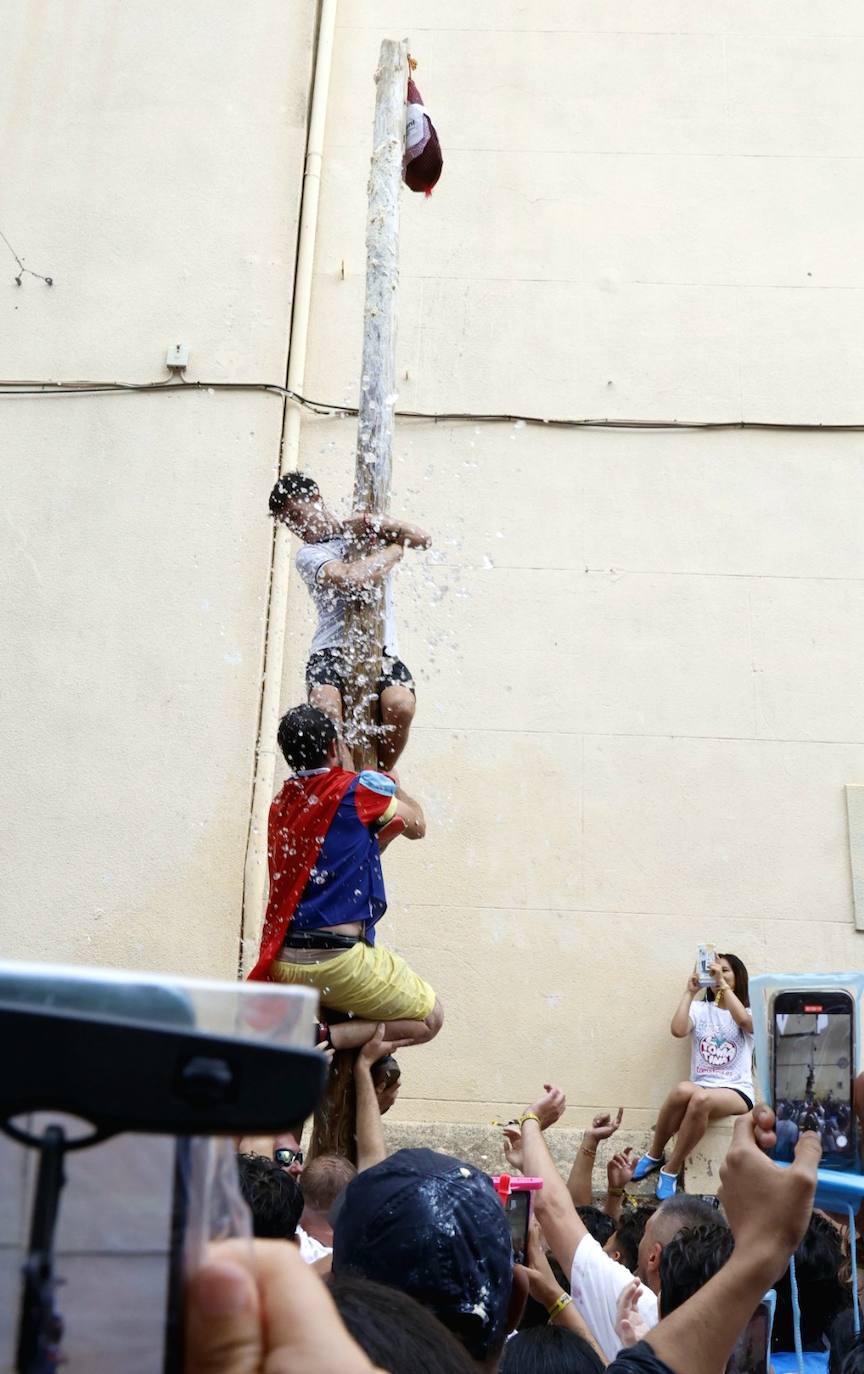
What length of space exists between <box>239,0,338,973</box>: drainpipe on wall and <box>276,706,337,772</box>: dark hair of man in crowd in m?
2.45

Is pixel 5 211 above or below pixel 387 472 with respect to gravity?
above

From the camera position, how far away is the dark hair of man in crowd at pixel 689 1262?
2217 millimetres

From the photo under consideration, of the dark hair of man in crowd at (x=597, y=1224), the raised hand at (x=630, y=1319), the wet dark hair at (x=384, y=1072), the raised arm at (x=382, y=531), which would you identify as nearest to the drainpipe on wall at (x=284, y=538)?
the wet dark hair at (x=384, y=1072)

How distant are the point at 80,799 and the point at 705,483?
12.3 ft

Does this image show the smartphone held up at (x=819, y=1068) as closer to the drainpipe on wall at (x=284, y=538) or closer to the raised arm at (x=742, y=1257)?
the raised arm at (x=742, y=1257)

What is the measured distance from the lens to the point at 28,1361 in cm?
64

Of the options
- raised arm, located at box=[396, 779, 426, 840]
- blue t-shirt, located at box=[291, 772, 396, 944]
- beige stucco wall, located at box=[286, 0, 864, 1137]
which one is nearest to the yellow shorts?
blue t-shirt, located at box=[291, 772, 396, 944]

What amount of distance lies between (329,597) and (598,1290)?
2585 mm

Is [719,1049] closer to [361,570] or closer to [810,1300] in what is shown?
[361,570]

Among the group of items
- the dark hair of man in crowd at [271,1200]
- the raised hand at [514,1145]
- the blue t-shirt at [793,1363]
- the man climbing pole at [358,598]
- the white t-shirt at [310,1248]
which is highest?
the man climbing pole at [358,598]

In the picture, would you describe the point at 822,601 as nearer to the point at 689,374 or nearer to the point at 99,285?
the point at 689,374

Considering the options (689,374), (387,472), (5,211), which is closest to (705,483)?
(689,374)

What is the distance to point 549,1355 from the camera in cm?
194

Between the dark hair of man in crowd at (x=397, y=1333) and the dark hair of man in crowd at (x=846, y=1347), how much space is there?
0.81 metres
